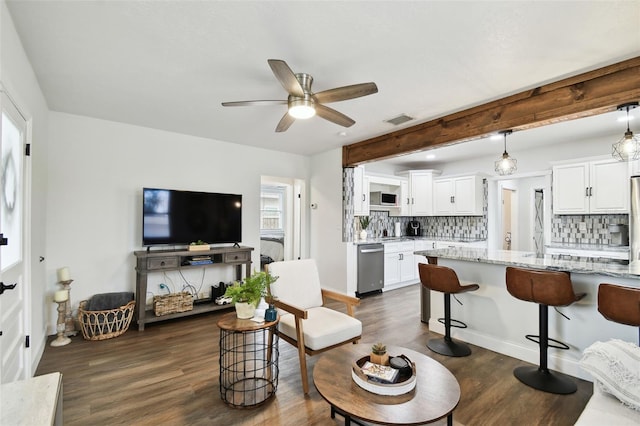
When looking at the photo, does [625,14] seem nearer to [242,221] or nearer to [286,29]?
[286,29]

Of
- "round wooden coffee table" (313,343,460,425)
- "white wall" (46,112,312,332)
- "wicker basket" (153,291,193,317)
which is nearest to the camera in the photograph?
"round wooden coffee table" (313,343,460,425)

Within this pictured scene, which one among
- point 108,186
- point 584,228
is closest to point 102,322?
point 108,186

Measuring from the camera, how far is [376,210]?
6512 mm

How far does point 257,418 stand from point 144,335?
7.10 feet

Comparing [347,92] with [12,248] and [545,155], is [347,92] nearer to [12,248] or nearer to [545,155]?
[12,248]

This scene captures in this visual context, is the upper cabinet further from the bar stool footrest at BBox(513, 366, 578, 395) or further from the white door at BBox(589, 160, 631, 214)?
the bar stool footrest at BBox(513, 366, 578, 395)

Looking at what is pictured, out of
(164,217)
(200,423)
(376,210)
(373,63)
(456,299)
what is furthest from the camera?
(376,210)

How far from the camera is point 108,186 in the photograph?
3857 mm

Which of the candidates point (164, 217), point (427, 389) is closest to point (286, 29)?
point (427, 389)

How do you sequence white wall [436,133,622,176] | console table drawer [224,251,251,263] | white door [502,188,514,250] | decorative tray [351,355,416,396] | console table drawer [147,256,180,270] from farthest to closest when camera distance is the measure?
white door [502,188,514,250] → white wall [436,133,622,176] → console table drawer [224,251,251,263] → console table drawer [147,256,180,270] → decorative tray [351,355,416,396]

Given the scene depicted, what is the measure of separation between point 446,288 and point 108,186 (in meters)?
4.18

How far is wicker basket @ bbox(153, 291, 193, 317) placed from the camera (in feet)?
12.4

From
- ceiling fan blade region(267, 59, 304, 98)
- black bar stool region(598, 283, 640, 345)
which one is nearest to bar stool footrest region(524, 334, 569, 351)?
black bar stool region(598, 283, 640, 345)

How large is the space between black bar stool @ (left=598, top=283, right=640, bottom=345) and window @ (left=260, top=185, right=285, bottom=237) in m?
6.94
